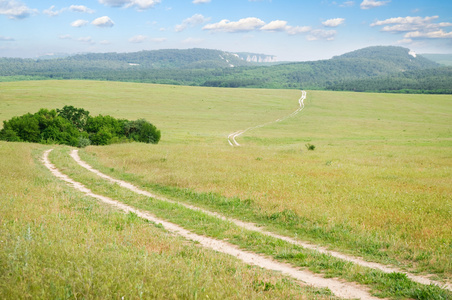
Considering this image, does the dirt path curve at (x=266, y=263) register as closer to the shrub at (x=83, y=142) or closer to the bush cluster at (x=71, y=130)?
the shrub at (x=83, y=142)

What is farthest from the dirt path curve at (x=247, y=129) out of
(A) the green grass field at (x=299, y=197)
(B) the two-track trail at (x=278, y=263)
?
(B) the two-track trail at (x=278, y=263)

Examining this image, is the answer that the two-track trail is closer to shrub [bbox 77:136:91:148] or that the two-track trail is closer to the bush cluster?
shrub [bbox 77:136:91:148]

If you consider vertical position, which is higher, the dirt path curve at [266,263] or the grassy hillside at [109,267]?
the grassy hillside at [109,267]

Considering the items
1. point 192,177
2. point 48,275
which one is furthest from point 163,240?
point 192,177

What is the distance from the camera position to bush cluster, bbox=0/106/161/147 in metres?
55.1

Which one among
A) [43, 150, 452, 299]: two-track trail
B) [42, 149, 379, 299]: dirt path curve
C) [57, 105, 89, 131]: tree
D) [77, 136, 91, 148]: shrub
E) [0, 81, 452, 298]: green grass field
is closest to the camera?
[42, 149, 379, 299]: dirt path curve

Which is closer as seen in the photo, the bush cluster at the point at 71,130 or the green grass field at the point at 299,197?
the green grass field at the point at 299,197

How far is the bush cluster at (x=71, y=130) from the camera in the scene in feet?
181

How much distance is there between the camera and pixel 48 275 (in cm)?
691

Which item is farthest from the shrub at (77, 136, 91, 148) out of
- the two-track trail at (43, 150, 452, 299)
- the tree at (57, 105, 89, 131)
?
the two-track trail at (43, 150, 452, 299)

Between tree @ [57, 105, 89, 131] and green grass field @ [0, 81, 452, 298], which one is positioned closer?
green grass field @ [0, 81, 452, 298]

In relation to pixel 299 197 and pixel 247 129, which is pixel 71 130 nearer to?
pixel 247 129

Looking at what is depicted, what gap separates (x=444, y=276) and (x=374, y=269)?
1753 millimetres

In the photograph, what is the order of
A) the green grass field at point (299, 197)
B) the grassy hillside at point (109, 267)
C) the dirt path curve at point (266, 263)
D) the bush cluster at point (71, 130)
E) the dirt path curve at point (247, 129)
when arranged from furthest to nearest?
1. the dirt path curve at point (247, 129)
2. the bush cluster at point (71, 130)
3. the green grass field at point (299, 197)
4. the dirt path curve at point (266, 263)
5. the grassy hillside at point (109, 267)
